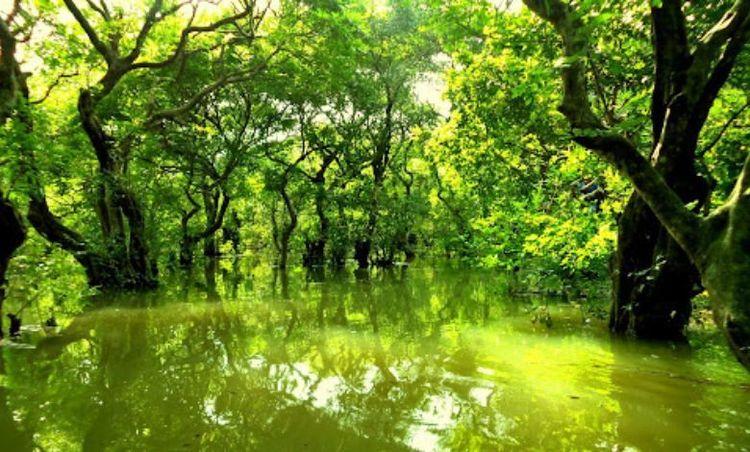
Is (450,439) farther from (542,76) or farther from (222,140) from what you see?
(222,140)

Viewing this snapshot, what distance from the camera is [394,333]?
353 inches

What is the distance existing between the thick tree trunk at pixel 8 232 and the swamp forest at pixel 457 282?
3cm

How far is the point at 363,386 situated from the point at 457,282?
47.6 ft

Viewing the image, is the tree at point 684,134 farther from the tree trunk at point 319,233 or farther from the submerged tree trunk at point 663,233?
the tree trunk at point 319,233

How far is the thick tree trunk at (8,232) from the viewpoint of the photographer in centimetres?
680

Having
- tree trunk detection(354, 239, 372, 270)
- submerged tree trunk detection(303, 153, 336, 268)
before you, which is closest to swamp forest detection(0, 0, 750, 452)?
submerged tree trunk detection(303, 153, 336, 268)

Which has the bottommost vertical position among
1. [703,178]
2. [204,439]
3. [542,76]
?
[204,439]

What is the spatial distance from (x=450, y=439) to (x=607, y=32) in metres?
8.02

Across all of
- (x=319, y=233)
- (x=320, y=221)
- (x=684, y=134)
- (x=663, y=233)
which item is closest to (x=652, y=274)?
(x=663, y=233)

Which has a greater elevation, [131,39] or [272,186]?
[131,39]

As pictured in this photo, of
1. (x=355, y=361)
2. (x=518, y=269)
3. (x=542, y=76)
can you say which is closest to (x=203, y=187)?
(x=518, y=269)

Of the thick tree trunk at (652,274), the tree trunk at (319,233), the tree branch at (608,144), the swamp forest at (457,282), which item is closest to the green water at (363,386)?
the swamp forest at (457,282)

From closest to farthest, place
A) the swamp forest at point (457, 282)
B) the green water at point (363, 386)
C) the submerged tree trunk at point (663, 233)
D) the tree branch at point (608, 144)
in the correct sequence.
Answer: the green water at point (363, 386), the swamp forest at point (457, 282), the tree branch at point (608, 144), the submerged tree trunk at point (663, 233)

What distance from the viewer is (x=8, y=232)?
6848mm
